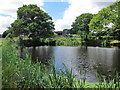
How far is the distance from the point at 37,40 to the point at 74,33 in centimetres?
672

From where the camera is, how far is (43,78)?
2156 millimetres

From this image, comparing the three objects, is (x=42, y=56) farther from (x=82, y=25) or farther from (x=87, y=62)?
(x=82, y=25)

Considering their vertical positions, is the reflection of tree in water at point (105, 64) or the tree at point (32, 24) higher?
the tree at point (32, 24)

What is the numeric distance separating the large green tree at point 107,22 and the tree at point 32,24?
6.00 m

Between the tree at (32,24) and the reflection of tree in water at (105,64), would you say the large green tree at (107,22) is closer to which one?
the tree at (32,24)

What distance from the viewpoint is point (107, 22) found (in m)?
18.9

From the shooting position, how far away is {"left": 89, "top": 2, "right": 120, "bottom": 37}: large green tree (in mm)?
18070

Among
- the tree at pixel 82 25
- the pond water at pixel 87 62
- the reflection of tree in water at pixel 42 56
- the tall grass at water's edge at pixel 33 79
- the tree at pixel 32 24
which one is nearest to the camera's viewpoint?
the tall grass at water's edge at pixel 33 79

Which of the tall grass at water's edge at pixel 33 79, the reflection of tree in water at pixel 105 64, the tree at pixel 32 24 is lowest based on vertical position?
the reflection of tree in water at pixel 105 64

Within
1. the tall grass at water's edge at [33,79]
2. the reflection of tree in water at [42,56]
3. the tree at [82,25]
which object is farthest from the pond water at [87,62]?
the tree at [82,25]

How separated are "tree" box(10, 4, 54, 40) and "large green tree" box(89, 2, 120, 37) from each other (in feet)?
19.7

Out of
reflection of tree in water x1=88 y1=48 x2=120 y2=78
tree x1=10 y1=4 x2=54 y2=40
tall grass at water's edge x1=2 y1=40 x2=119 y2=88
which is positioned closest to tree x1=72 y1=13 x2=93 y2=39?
tree x1=10 y1=4 x2=54 y2=40

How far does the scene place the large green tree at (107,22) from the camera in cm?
1807

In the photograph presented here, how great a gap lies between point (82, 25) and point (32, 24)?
29.0 feet
